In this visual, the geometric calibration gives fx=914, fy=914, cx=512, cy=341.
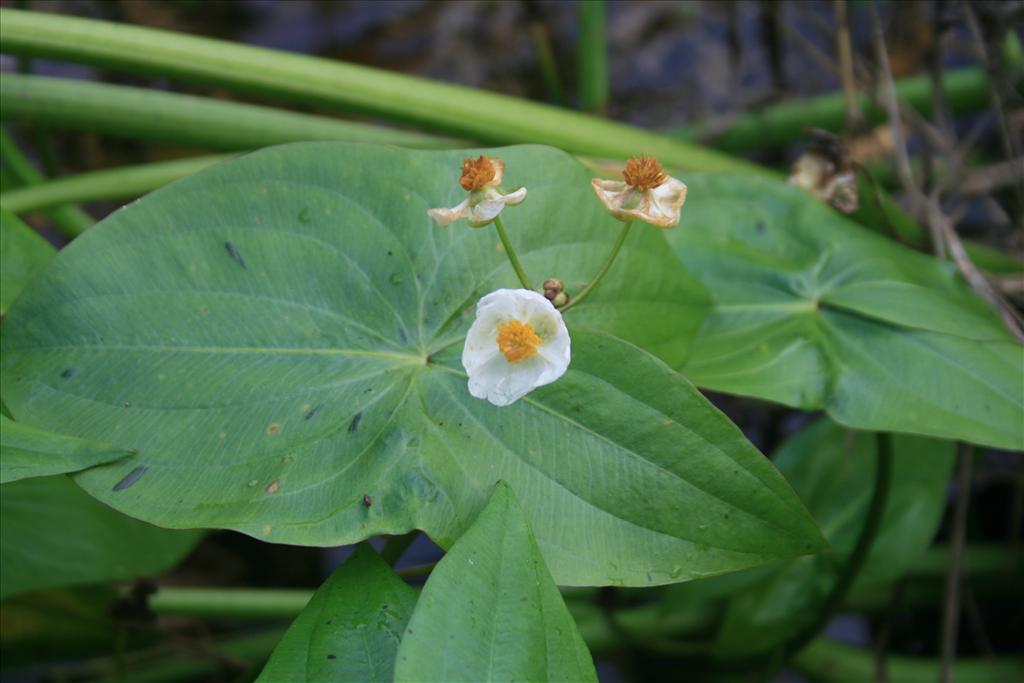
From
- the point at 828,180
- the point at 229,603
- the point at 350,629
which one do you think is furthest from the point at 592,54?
the point at 350,629

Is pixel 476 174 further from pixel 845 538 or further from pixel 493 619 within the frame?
pixel 845 538

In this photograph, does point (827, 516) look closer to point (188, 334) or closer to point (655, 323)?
point (655, 323)

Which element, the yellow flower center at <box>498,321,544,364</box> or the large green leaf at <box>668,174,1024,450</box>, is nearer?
the yellow flower center at <box>498,321,544,364</box>

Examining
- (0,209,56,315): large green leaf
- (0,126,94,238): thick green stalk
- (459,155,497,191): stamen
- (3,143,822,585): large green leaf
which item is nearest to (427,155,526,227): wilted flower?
(459,155,497,191): stamen

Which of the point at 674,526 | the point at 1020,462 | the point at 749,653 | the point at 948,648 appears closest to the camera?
the point at 674,526

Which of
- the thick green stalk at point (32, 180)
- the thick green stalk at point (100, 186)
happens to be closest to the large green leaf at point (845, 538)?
the thick green stalk at point (100, 186)

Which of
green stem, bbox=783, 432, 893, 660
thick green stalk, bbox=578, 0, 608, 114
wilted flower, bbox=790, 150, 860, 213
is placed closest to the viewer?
green stem, bbox=783, 432, 893, 660

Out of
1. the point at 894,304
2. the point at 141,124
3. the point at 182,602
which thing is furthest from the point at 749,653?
the point at 141,124

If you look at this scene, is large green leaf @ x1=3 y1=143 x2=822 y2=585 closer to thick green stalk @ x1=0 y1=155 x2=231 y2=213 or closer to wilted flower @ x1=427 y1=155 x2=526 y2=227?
wilted flower @ x1=427 y1=155 x2=526 y2=227
